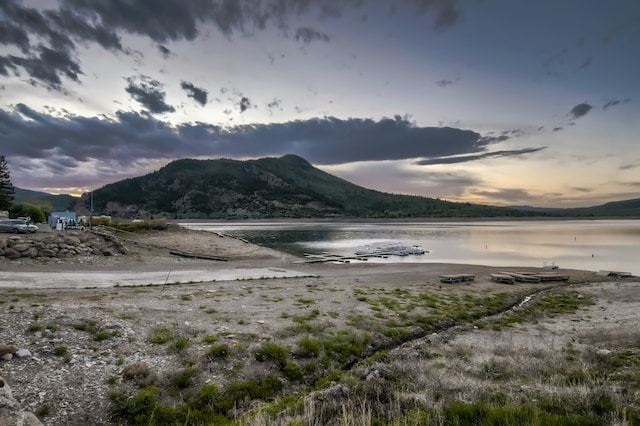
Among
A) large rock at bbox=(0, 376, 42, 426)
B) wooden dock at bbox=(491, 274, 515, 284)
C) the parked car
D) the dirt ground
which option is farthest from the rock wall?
wooden dock at bbox=(491, 274, 515, 284)

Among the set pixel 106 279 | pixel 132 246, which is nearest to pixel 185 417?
pixel 106 279

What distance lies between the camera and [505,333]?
14.7 metres

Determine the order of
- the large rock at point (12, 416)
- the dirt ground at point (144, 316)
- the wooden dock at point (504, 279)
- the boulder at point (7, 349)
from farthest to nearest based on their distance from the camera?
the wooden dock at point (504, 279) → the boulder at point (7, 349) → the dirt ground at point (144, 316) → the large rock at point (12, 416)

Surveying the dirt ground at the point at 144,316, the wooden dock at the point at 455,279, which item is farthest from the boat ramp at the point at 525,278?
the wooden dock at the point at 455,279

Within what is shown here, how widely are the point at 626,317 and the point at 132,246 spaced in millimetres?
38537

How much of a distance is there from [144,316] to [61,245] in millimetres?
20897

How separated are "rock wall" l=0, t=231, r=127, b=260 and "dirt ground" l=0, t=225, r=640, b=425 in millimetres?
1047

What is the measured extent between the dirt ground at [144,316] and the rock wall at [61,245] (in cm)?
105

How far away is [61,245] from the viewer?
28.5 metres

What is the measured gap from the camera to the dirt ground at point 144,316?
850cm

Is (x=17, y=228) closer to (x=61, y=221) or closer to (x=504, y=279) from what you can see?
(x=61, y=221)

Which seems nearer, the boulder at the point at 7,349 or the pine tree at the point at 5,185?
the boulder at the point at 7,349

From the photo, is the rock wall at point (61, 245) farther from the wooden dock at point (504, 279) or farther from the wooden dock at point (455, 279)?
the wooden dock at point (504, 279)

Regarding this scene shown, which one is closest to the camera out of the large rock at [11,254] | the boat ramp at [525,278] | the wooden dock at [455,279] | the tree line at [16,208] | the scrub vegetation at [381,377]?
the scrub vegetation at [381,377]
